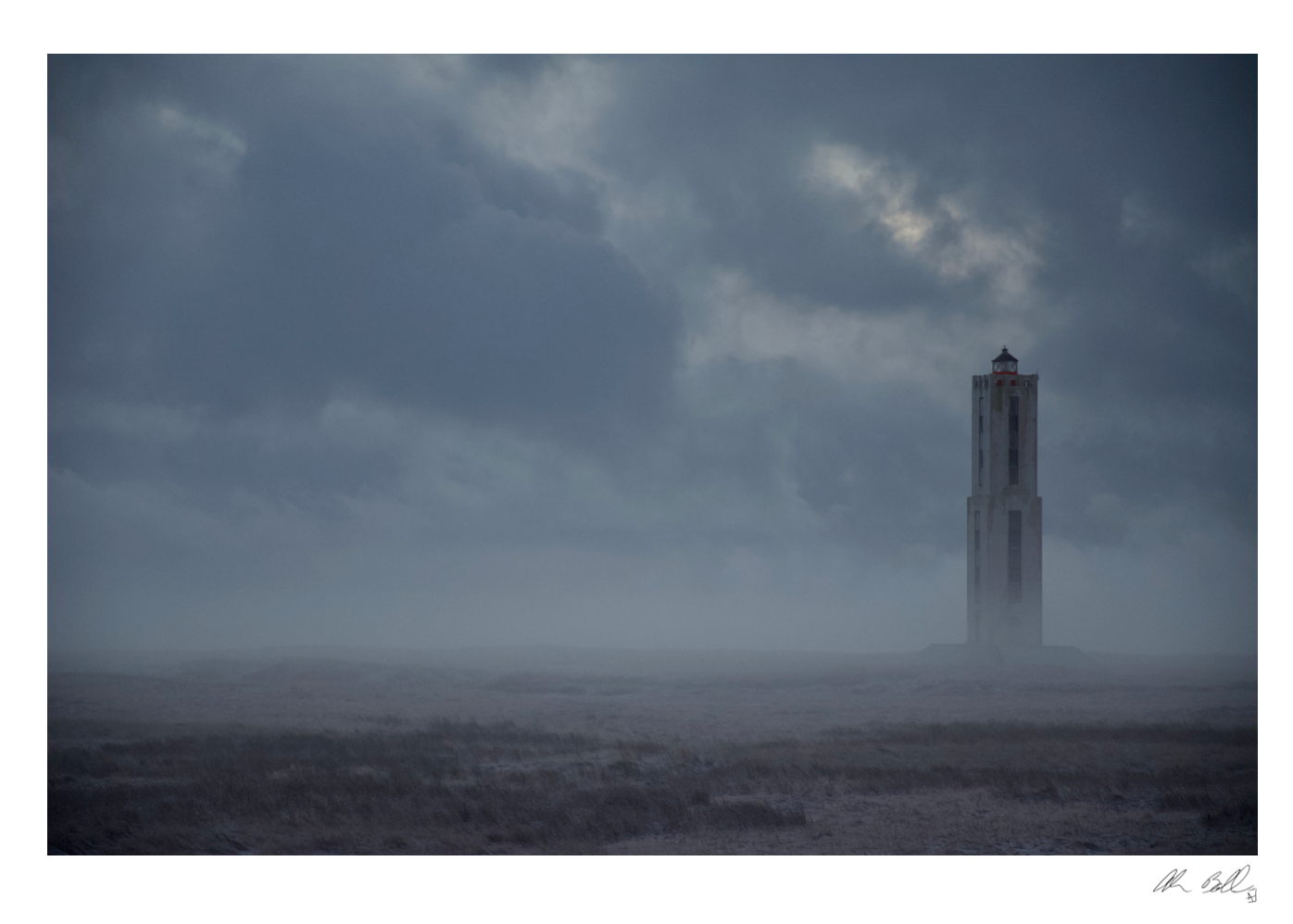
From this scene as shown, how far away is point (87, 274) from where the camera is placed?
27781 millimetres

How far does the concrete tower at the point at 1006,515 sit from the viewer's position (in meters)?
50.8

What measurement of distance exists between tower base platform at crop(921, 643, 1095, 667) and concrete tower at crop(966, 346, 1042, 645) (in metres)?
0.47

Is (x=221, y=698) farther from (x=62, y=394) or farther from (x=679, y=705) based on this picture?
(x=679, y=705)

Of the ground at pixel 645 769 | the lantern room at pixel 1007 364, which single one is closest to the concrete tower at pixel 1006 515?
the lantern room at pixel 1007 364

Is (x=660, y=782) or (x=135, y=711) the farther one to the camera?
(x=135, y=711)

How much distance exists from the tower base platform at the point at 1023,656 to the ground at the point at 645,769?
778 centimetres

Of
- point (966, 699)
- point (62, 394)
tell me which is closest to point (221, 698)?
point (62, 394)
